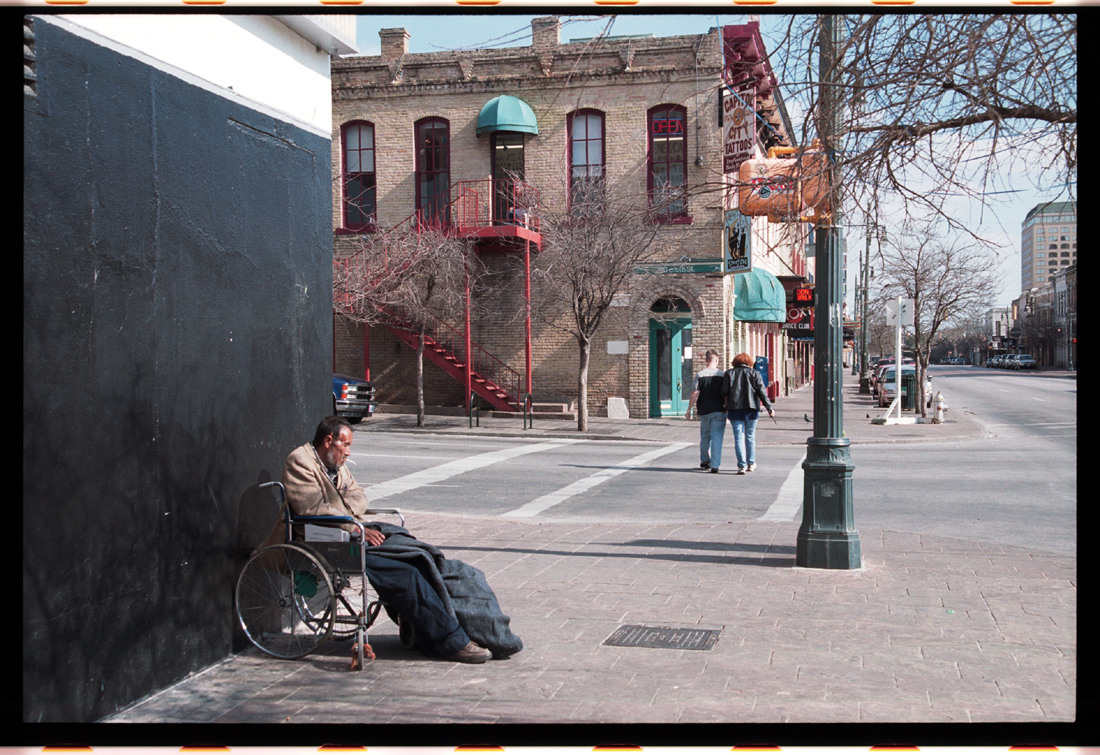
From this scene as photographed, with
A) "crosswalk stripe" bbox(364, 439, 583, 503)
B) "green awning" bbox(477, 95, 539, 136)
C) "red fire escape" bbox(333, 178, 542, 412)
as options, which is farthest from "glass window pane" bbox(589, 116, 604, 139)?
"crosswalk stripe" bbox(364, 439, 583, 503)

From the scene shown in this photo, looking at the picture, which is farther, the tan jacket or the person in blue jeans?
the person in blue jeans

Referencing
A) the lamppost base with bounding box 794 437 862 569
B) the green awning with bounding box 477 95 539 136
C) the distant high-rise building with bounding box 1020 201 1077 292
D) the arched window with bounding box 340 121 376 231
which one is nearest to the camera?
the distant high-rise building with bounding box 1020 201 1077 292

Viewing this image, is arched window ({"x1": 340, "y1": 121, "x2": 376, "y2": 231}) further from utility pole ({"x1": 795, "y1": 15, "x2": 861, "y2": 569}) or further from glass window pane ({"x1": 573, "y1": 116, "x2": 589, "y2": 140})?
utility pole ({"x1": 795, "y1": 15, "x2": 861, "y2": 569})

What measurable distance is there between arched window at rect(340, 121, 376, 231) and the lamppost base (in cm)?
2251

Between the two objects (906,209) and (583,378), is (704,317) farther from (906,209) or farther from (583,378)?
(906,209)

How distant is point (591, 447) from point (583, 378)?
4043 mm

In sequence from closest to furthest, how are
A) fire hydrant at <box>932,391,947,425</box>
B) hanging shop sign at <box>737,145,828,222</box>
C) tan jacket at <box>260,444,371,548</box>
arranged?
1. tan jacket at <box>260,444,371,548</box>
2. hanging shop sign at <box>737,145,828,222</box>
3. fire hydrant at <box>932,391,947,425</box>

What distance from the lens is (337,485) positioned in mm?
6082

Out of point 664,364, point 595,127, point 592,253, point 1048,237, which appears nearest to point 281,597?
point 1048,237

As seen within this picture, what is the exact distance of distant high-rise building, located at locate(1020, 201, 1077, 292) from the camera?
626cm

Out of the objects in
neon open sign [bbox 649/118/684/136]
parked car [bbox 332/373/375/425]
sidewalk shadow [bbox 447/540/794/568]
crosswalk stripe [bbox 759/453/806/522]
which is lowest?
crosswalk stripe [bbox 759/453/806/522]
